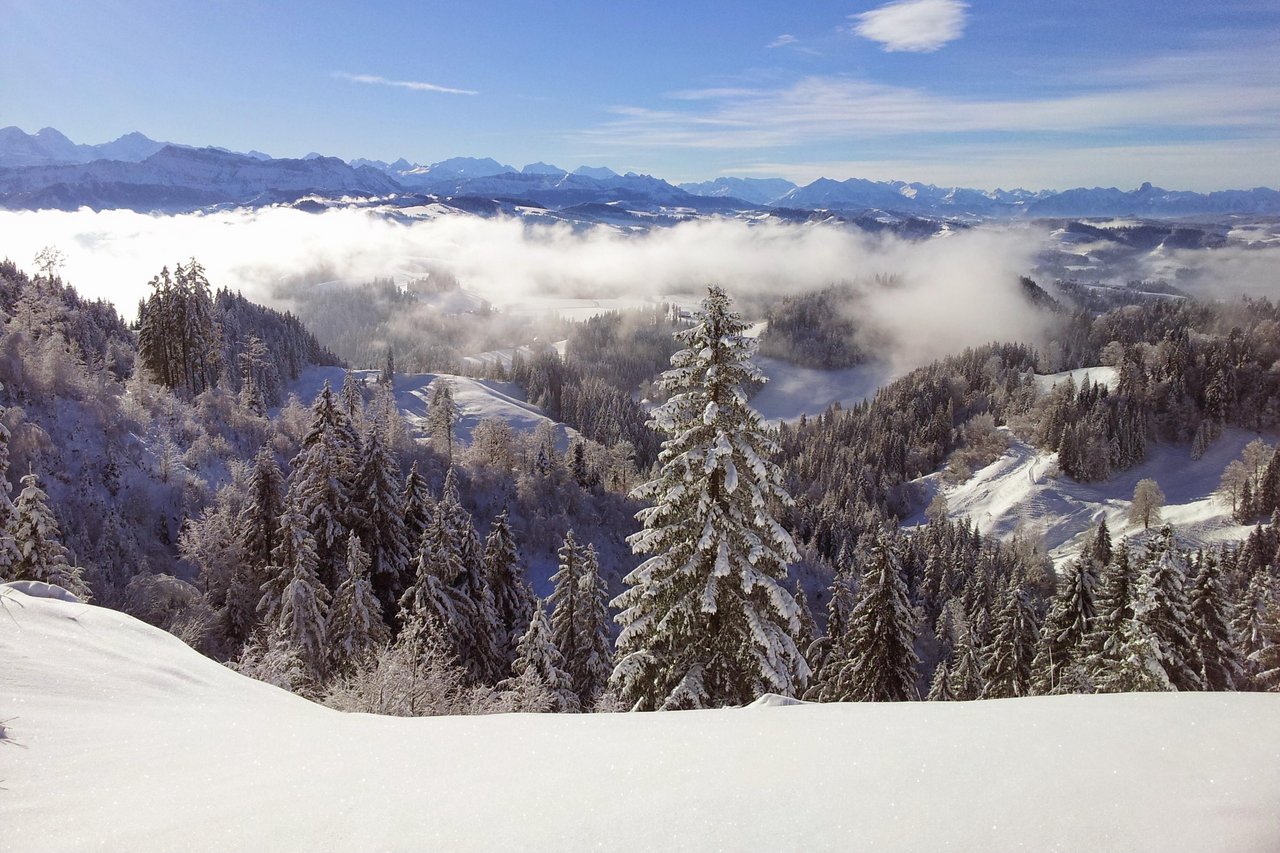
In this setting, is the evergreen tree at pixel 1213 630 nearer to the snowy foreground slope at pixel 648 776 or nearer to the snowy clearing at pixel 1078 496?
the snowy foreground slope at pixel 648 776

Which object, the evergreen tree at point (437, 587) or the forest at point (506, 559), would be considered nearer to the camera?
the forest at point (506, 559)

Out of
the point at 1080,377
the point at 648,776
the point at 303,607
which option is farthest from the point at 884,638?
the point at 1080,377

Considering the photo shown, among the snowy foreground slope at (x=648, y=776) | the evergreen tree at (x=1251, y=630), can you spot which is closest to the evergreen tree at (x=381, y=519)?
the snowy foreground slope at (x=648, y=776)

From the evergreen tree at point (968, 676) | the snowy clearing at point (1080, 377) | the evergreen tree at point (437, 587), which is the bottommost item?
the snowy clearing at point (1080, 377)

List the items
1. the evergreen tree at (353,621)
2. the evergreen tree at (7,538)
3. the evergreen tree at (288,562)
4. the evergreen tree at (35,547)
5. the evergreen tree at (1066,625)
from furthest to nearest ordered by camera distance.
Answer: the evergreen tree at (1066,625) < the evergreen tree at (288,562) < the evergreen tree at (353,621) < the evergreen tree at (35,547) < the evergreen tree at (7,538)

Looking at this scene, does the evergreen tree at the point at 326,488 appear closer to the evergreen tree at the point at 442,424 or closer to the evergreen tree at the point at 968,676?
the evergreen tree at the point at 968,676

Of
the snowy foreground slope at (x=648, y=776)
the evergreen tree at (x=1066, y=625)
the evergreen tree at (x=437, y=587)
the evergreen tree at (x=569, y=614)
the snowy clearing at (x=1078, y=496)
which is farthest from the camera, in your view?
the snowy clearing at (x=1078, y=496)

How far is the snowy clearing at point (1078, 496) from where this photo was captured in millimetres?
115812

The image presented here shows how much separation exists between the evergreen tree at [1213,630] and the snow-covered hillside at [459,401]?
86370 millimetres

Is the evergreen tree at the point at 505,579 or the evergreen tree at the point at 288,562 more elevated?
the evergreen tree at the point at 288,562

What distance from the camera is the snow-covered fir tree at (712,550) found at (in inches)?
545

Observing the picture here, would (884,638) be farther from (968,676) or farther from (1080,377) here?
(1080,377)

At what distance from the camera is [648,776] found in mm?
5547

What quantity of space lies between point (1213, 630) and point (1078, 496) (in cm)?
12597
